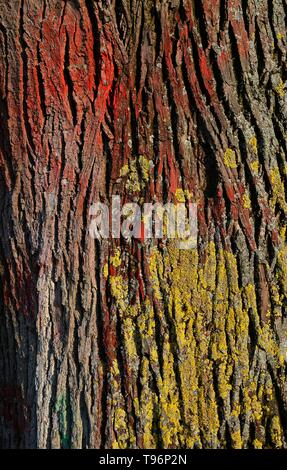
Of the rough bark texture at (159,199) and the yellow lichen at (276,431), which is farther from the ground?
the rough bark texture at (159,199)

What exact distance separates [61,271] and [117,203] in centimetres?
34

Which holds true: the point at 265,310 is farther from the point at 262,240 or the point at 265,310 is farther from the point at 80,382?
the point at 80,382

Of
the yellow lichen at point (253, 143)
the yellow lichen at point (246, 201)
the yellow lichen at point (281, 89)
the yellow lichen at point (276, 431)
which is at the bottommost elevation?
the yellow lichen at point (276, 431)

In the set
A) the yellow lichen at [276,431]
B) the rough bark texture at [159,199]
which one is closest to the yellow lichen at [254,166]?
the rough bark texture at [159,199]

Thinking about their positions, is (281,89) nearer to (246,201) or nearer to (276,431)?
(246,201)

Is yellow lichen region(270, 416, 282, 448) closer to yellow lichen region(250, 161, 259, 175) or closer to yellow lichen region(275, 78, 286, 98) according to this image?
yellow lichen region(250, 161, 259, 175)

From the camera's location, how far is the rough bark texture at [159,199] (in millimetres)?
2453

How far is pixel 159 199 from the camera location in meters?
2.48

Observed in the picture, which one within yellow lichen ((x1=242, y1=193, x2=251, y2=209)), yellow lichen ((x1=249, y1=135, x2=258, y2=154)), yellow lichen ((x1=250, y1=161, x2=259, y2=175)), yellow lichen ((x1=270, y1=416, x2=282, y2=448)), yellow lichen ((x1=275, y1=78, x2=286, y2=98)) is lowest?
yellow lichen ((x1=270, y1=416, x2=282, y2=448))

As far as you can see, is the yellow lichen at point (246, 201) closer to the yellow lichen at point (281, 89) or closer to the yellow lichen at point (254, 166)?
the yellow lichen at point (254, 166)

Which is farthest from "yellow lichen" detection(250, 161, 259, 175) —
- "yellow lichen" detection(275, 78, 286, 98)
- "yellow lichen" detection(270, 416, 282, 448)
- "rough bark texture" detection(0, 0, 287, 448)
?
"yellow lichen" detection(270, 416, 282, 448)

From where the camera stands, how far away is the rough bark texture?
2.45 metres

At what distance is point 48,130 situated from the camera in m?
2.51
